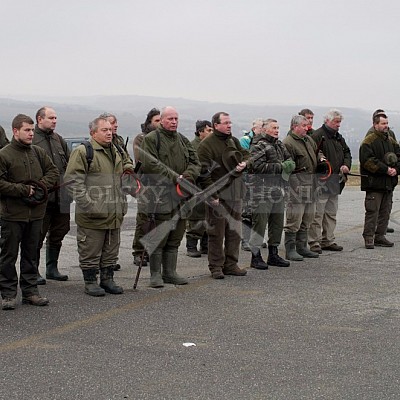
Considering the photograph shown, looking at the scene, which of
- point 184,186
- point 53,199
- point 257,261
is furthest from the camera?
point 257,261

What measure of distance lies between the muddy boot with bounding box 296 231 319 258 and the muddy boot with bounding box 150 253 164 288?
287 cm

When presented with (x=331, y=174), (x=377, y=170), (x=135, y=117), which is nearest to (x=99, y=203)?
(x=331, y=174)

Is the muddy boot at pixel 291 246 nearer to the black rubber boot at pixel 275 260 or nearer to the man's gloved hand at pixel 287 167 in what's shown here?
the black rubber boot at pixel 275 260

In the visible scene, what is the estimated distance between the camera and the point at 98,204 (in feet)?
25.6

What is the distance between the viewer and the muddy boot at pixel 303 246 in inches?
420

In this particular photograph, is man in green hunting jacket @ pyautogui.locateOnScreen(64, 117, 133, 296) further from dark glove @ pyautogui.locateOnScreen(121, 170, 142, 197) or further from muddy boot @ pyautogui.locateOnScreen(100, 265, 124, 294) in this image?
dark glove @ pyautogui.locateOnScreen(121, 170, 142, 197)

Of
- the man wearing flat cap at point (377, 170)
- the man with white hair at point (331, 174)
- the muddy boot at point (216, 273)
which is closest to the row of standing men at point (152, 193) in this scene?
the muddy boot at point (216, 273)

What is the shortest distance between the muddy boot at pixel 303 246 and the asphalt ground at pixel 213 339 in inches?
45.3

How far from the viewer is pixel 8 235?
734cm

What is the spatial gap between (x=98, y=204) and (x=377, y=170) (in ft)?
17.3

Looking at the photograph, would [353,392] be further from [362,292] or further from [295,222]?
[295,222]

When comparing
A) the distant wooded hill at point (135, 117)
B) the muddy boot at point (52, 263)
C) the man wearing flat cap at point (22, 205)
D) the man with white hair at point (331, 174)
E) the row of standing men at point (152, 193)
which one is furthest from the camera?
the distant wooded hill at point (135, 117)

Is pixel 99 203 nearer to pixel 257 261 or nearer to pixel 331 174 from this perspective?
pixel 257 261

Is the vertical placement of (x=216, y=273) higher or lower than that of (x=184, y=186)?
lower
